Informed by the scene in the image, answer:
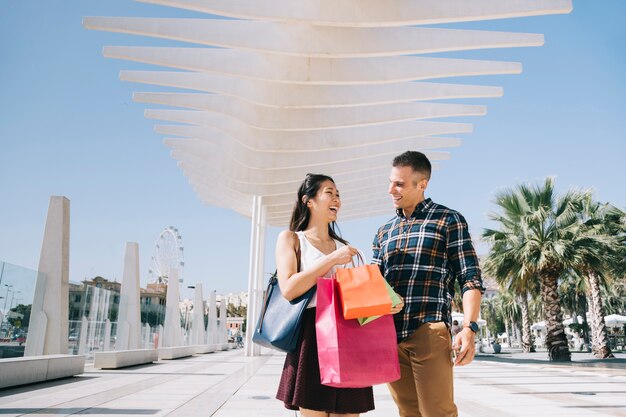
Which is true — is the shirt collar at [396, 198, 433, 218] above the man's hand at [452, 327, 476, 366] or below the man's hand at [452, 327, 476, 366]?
above

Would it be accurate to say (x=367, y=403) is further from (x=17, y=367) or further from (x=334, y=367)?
(x=17, y=367)

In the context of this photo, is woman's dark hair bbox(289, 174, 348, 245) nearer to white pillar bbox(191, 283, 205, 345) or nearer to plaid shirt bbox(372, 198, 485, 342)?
plaid shirt bbox(372, 198, 485, 342)

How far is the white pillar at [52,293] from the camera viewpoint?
1016cm

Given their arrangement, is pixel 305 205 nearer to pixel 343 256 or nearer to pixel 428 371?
pixel 343 256

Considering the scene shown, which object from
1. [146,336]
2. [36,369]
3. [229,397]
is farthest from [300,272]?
[146,336]

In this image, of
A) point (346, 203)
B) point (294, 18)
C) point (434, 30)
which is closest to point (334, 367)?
point (294, 18)

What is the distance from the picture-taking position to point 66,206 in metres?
11.1

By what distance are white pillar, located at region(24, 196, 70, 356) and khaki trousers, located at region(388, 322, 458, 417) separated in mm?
9603

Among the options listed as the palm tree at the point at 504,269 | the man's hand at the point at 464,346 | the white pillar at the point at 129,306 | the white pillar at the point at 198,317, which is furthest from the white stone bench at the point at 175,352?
the man's hand at the point at 464,346

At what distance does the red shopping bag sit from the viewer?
2.10 metres

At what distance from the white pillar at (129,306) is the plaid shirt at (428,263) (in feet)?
43.8

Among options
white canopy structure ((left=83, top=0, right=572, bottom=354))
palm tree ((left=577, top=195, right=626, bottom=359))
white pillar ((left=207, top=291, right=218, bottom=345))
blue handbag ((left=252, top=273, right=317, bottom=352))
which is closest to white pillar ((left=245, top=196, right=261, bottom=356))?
white canopy structure ((left=83, top=0, right=572, bottom=354))

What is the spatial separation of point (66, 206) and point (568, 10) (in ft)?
36.1

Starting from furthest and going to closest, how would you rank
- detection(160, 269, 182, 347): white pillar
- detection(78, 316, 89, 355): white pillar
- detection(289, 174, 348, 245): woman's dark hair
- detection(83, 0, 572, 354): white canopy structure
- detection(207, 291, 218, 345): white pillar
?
detection(207, 291, 218, 345): white pillar, detection(160, 269, 182, 347): white pillar, detection(78, 316, 89, 355): white pillar, detection(83, 0, 572, 354): white canopy structure, detection(289, 174, 348, 245): woman's dark hair
